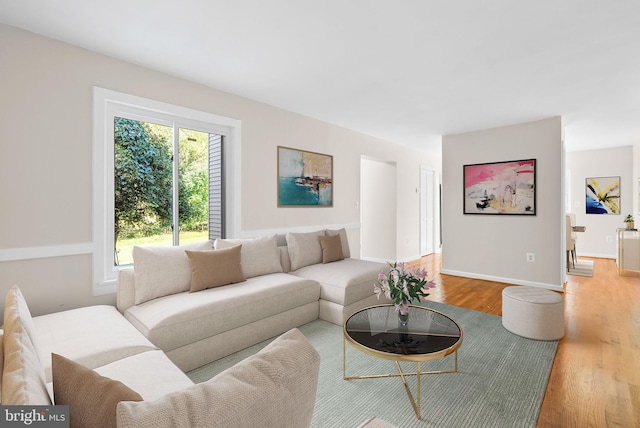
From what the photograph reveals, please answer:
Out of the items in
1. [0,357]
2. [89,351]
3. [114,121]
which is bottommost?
[89,351]

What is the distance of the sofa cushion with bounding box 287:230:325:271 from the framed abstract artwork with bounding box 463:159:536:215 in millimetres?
2939

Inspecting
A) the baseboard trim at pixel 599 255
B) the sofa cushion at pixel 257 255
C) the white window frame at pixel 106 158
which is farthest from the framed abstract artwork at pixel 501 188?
the white window frame at pixel 106 158

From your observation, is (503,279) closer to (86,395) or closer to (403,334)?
(403,334)

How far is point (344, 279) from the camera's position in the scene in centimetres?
316

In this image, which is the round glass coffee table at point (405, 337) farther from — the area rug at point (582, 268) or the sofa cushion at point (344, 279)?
the area rug at point (582, 268)

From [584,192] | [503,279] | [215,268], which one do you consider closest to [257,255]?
[215,268]

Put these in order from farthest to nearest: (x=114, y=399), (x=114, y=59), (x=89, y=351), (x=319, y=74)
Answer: (x=319, y=74), (x=114, y=59), (x=89, y=351), (x=114, y=399)

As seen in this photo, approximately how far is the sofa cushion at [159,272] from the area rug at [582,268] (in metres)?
6.24

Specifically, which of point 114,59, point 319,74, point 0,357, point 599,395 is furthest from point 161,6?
point 599,395

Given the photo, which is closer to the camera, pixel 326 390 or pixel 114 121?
pixel 326 390

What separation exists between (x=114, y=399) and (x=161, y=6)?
7.53ft

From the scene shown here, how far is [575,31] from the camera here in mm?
2236

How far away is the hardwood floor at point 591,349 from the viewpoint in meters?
1.81

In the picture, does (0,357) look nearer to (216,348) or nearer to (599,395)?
(216,348)
